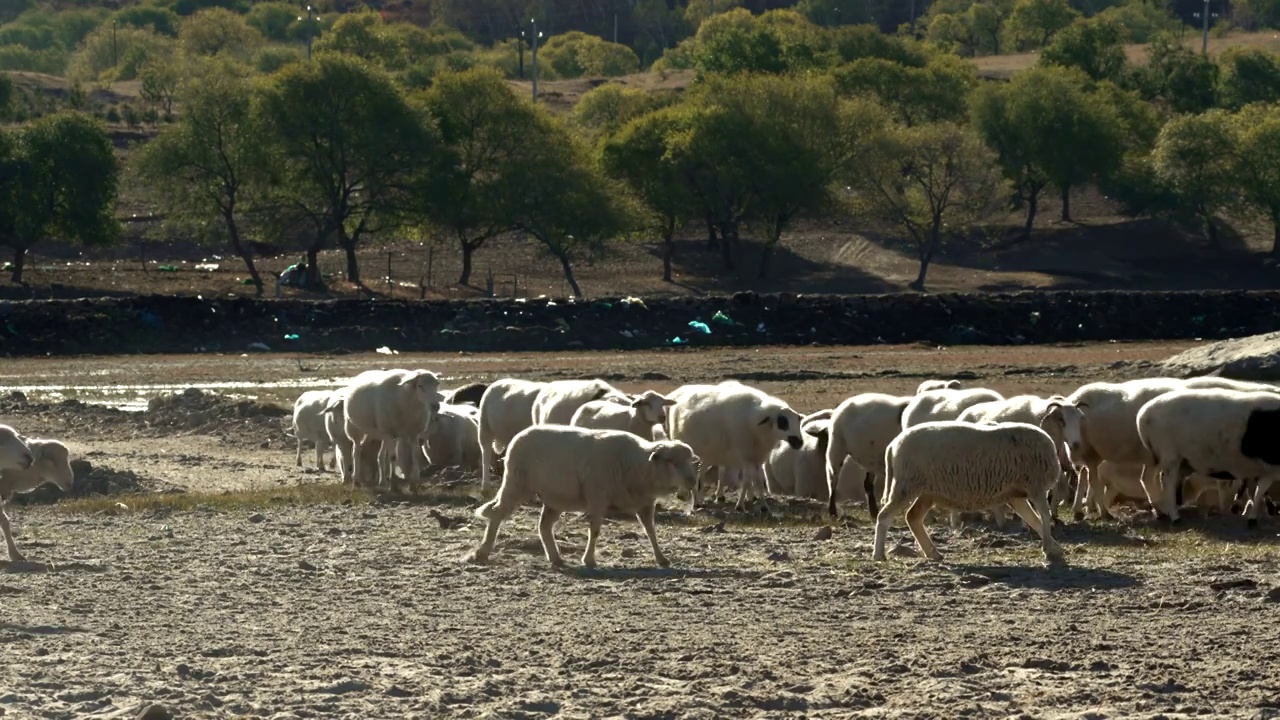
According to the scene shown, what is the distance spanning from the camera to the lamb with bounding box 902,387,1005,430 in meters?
19.2

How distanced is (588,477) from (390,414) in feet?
22.2

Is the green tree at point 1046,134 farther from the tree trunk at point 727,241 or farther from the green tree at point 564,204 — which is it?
the green tree at point 564,204

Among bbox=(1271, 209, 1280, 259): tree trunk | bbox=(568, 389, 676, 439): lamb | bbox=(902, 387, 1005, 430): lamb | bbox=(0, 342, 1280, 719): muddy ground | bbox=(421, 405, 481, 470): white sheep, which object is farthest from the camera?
bbox=(1271, 209, 1280, 259): tree trunk

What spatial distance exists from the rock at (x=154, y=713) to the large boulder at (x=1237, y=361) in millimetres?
20245

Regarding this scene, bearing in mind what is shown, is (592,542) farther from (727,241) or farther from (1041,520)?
(727,241)

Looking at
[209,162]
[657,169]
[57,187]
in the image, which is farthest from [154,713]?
[657,169]

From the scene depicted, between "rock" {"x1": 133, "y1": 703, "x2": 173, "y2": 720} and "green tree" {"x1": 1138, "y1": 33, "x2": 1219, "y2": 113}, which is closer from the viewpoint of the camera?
"rock" {"x1": 133, "y1": 703, "x2": 173, "y2": 720}

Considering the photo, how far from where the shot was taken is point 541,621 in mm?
12711

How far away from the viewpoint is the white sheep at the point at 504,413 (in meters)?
22.1

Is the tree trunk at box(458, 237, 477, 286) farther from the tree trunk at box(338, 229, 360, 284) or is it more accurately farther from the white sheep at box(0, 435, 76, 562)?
the white sheep at box(0, 435, 76, 562)

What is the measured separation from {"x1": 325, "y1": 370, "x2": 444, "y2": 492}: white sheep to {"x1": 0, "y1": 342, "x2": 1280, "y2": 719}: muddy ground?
127 cm

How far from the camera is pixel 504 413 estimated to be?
2231 cm

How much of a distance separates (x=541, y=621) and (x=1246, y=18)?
168539 mm

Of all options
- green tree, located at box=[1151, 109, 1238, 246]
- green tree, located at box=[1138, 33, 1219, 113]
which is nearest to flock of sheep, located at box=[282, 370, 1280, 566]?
green tree, located at box=[1151, 109, 1238, 246]
